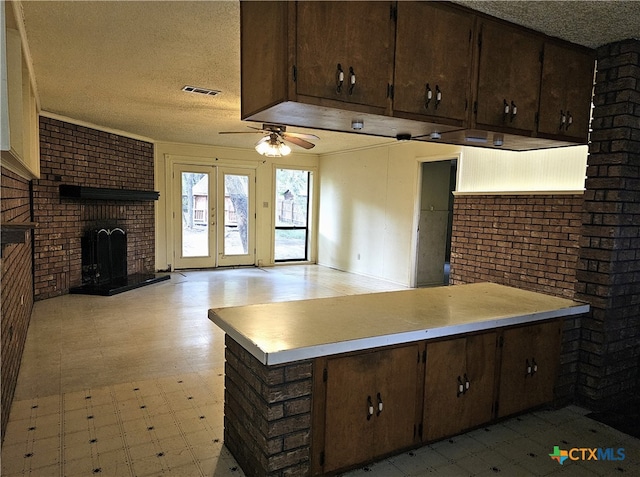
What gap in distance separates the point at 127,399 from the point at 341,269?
6.06 meters

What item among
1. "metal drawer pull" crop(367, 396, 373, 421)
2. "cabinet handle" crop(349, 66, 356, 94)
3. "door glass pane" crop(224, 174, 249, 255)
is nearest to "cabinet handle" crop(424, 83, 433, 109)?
"cabinet handle" crop(349, 66, 356, 94)

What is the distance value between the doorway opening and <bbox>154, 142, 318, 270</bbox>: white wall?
123 inches

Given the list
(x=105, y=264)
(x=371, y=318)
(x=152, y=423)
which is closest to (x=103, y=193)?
(x=105, y=264)

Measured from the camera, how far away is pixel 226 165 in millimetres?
8383

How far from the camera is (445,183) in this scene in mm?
7109

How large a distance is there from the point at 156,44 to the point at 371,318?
2.53m

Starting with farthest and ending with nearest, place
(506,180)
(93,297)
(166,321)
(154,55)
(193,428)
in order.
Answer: (93,297) < (506,180) < (166,321) < (154,55) < (193,428)

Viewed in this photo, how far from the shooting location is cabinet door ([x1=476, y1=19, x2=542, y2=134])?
7.16ft

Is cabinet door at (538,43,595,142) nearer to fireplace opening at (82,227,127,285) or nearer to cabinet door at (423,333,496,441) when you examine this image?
cabinet door at (423,333,496,441)

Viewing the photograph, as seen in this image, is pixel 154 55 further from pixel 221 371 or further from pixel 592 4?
pixel 592 4

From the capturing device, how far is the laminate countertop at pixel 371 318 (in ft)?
5.90

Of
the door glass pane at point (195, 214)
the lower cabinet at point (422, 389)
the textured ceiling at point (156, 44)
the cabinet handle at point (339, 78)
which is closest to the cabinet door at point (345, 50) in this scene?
the cabinet handle at point (339, 78)

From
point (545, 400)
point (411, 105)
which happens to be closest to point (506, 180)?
point (545, 400)

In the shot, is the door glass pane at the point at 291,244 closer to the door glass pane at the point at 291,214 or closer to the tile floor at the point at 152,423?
the door glass pane at the point at 291,214
